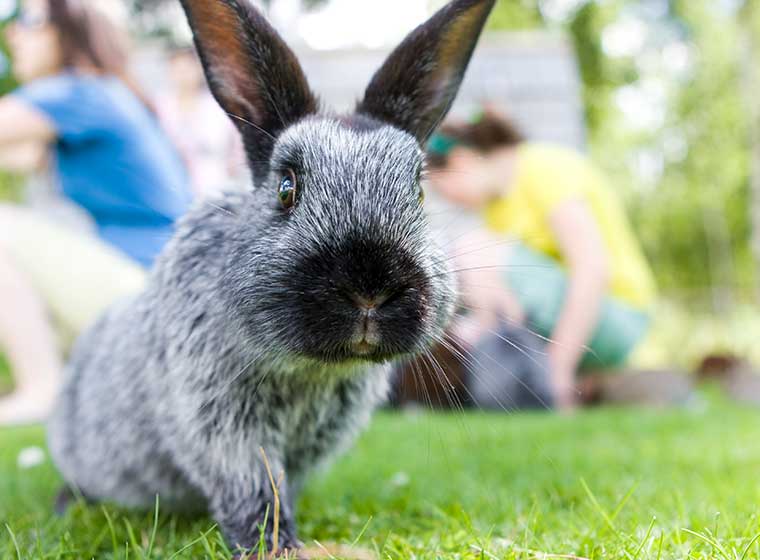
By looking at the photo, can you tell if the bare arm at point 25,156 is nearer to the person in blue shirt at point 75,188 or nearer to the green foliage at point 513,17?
the person in blue shirt at point 75,188

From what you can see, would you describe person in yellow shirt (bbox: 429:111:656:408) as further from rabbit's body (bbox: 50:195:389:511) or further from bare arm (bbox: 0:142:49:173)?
rabbit's body (bbox: 50:195:389:511)

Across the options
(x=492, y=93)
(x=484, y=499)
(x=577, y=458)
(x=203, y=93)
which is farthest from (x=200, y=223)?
(x=492, y=93)

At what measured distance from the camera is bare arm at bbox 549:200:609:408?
5281mm

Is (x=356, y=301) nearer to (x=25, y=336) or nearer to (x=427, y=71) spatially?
(x=427, y=71)

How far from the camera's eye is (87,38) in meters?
4.53

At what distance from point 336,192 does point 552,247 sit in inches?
175

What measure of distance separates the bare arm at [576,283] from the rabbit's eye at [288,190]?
12.0 feet

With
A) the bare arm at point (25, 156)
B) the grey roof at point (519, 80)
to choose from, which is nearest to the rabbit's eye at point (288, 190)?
the bare arm at point (25, 156)

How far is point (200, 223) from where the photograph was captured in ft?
7.22

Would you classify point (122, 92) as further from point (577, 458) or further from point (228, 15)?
point (577, 458)

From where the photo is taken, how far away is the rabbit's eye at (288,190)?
72.7 inches

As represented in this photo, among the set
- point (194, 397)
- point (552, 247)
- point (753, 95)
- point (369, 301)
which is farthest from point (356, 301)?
point (753, 95)

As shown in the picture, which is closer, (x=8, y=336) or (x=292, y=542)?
(x=292, y=542)

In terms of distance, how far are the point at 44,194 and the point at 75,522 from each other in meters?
6.65
